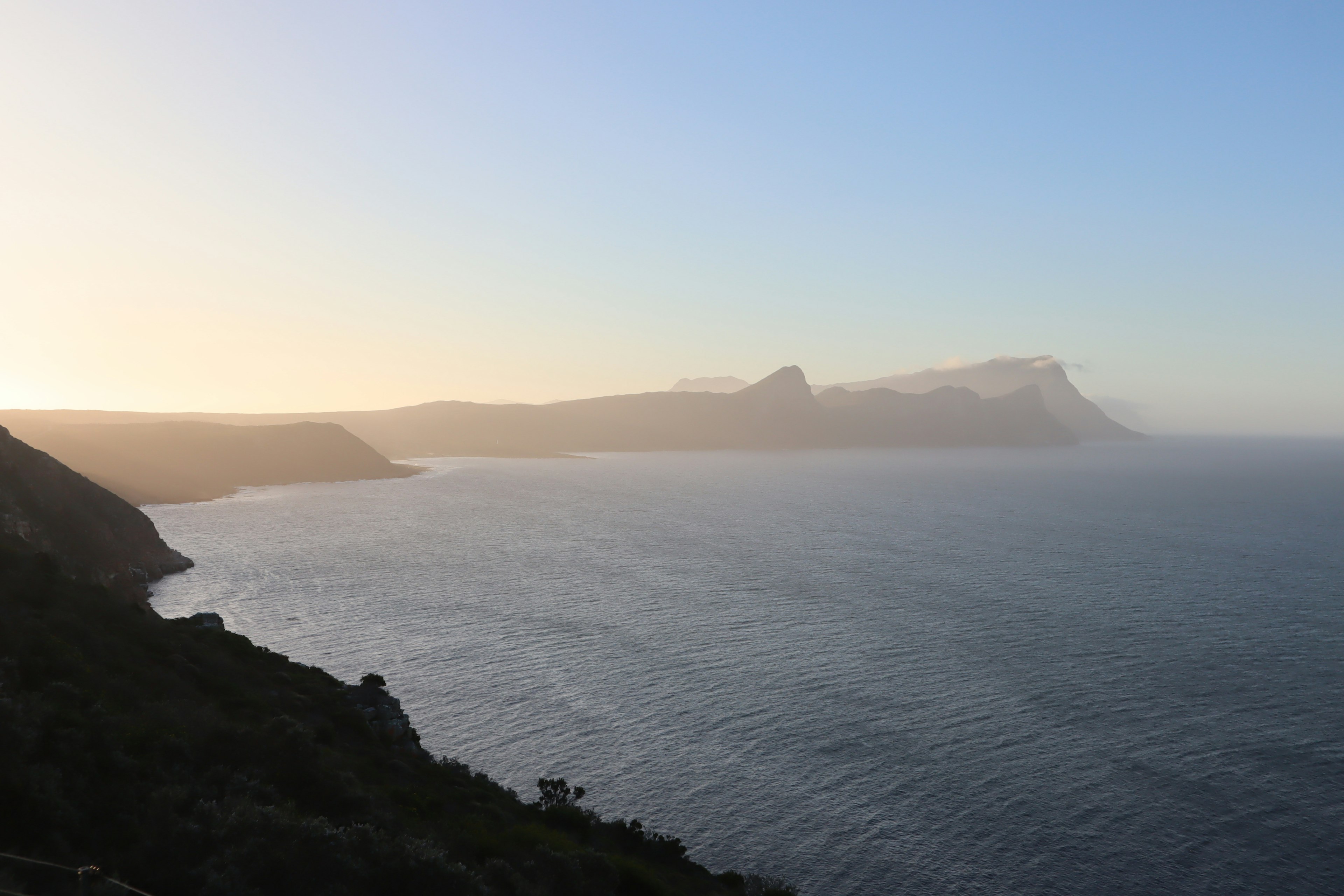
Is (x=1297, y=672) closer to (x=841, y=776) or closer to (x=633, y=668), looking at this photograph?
(x=841, y=776)

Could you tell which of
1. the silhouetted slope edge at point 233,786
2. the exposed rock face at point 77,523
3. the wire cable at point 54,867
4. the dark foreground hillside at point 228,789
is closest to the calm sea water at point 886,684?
the exposed rock face at point 77,523

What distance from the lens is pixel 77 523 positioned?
3098 inches

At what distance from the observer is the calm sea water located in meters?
35.9

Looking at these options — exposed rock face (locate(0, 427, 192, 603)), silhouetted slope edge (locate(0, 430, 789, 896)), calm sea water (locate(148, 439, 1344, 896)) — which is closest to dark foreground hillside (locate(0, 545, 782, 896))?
silhouetted slope edge (locate(0, 430, 789, 896))

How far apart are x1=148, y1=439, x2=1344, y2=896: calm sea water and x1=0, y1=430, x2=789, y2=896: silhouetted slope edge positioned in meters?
7.43

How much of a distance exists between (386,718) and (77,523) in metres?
61.6

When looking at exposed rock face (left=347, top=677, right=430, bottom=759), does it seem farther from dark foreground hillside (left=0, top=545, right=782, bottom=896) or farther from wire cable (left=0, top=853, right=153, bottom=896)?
wire cable (left=0, top=853, right=153, bottom=896)

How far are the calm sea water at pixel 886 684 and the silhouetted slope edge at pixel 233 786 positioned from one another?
7.43 metres

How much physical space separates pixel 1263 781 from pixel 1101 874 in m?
15.3

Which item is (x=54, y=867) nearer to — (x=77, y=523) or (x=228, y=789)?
(x=228, y=789)

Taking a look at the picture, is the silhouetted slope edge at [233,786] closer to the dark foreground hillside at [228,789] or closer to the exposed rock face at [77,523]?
the dark foreground hillside at [228,789]

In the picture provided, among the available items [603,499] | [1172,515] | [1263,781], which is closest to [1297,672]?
[1263,781]

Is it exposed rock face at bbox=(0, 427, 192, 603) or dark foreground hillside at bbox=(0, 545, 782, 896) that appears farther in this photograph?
exposed rock face at bbox=(0, 427, 192, 603)

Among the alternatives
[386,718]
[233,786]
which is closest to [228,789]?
[233,786]
